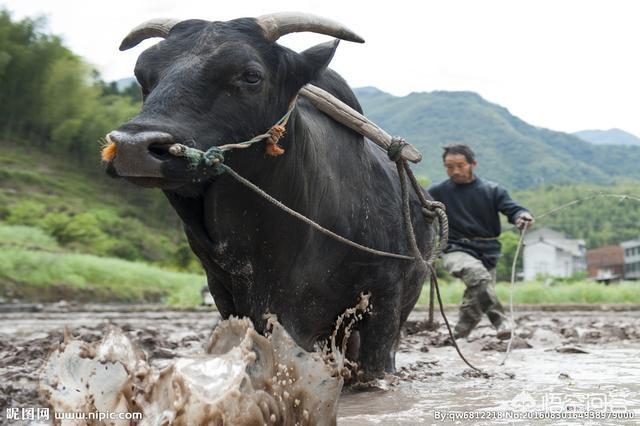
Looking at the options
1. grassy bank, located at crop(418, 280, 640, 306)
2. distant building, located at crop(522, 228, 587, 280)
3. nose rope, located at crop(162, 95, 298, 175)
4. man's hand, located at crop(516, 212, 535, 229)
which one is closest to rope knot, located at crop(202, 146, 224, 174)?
nose rope, located at crop(162, 95, 298, 175)

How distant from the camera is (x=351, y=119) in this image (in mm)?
5168

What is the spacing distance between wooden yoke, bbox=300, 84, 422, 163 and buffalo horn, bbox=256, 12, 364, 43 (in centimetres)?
70

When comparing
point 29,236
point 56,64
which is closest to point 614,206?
point 56,64

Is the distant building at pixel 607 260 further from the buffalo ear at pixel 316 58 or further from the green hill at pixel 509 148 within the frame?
the buffalo ear at pixel 316 58

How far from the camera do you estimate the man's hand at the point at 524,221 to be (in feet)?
23.5

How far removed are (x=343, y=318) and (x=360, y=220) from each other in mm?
570

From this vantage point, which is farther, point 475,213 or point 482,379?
point 475,213

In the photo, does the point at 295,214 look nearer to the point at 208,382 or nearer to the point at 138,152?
the point at 138,152

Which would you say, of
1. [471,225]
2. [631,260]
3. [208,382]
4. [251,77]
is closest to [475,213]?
[471,225]

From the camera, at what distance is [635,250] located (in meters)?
86.3

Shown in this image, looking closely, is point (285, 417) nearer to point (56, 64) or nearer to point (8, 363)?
point (8, 363)

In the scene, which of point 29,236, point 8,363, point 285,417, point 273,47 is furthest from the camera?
point 29,236

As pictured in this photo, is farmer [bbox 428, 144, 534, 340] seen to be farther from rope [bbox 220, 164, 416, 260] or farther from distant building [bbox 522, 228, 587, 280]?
distant building [bbox 522, 228, 587, 280]

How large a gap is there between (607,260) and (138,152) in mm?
93674
